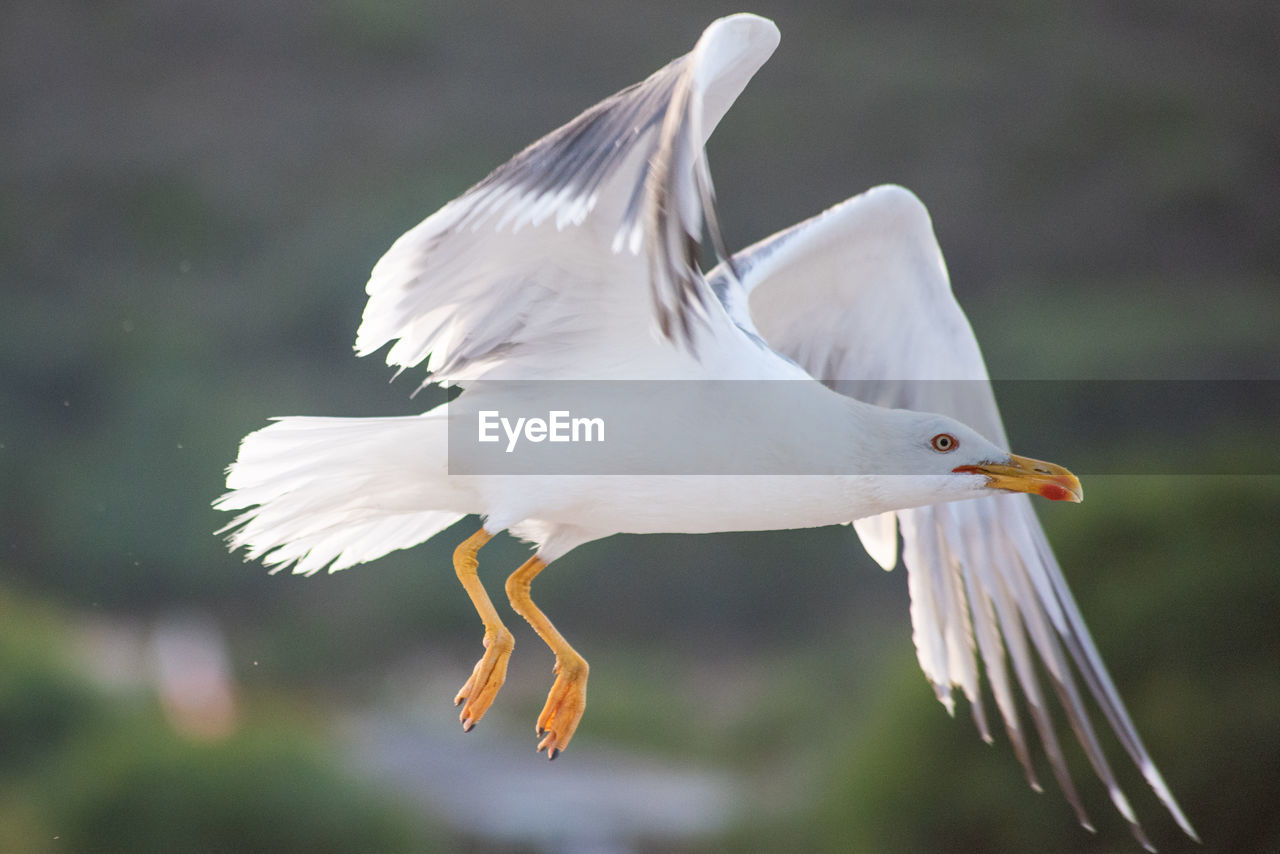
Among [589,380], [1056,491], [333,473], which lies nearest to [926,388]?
[1056,491]

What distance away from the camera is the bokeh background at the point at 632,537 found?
11.7 feet

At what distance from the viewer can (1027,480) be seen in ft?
5.62

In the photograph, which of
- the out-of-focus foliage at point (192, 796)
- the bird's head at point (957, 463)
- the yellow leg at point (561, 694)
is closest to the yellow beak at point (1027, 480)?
the bird's head at point (957, 463)

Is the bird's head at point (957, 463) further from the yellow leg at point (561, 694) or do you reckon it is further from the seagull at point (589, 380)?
the yellow leg at point (561, 694)

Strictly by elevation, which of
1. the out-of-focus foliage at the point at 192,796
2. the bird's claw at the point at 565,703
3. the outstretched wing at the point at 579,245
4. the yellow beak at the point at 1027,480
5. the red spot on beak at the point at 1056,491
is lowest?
the out-of-focus foliage at the point at 192,796

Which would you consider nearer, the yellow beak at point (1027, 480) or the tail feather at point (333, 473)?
the yellow beak at point (1027, 480)

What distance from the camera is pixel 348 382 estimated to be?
6.81 m

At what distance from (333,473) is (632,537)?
16.0 feet

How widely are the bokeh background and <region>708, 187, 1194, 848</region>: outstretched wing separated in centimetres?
87

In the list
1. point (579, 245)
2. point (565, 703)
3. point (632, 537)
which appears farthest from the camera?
point (632, 537)

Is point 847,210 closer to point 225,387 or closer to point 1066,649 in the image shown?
point 1066,649

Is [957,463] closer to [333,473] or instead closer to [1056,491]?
[1056,491]

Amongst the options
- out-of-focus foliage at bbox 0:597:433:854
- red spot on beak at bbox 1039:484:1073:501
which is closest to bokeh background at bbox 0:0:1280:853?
out-of-focus foliage at bbox 0:597:433:854

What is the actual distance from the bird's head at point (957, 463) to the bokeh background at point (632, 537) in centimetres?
159
